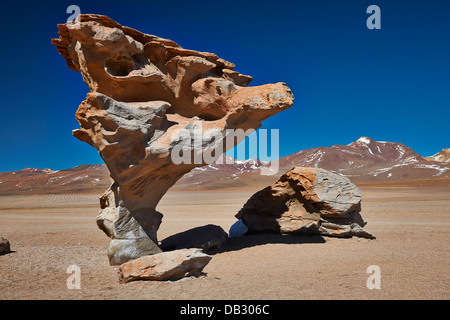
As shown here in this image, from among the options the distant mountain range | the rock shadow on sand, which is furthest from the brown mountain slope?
the rock shadow on sand

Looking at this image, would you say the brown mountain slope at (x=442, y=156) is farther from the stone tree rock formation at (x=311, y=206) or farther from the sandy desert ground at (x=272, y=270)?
the stone tree rock formation at (x=311, y=206)

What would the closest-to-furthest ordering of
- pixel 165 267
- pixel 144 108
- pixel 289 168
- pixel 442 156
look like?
pixel 165 267 → pixel 144 108 → pixel 289 168 → pixel 442 156

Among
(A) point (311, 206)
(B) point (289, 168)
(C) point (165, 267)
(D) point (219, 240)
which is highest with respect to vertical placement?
(B) point (289, 168)

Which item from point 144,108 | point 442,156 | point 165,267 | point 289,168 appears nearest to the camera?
point 165,267

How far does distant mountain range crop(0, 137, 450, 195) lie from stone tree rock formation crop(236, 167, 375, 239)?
6311 centimetres

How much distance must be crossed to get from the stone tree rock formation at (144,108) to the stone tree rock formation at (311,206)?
354 cm

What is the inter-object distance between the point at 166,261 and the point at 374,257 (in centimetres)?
615

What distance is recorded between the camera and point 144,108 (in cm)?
871

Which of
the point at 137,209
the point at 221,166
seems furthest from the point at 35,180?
the point at 137,209

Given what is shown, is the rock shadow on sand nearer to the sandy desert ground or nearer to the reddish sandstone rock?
the sandy desert ground

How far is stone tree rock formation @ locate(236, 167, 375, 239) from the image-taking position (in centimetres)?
1168

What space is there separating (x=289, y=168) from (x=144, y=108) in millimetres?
106867

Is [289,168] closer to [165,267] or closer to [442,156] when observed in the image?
[442,156]

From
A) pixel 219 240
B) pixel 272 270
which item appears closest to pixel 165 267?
pixel 272 270
